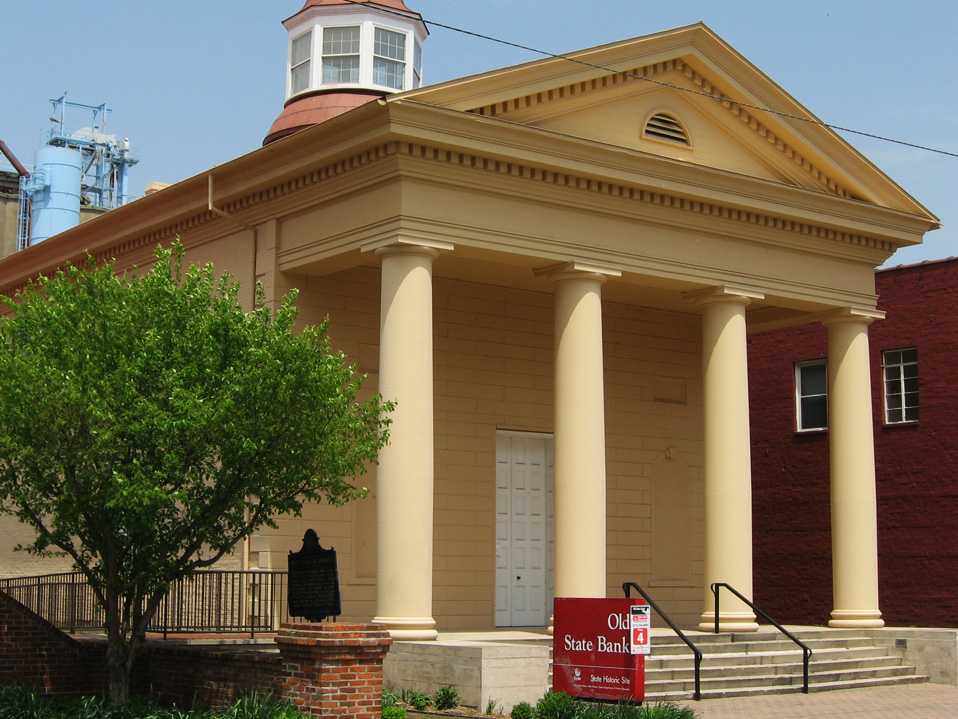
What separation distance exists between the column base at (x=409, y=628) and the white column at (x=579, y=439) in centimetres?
225

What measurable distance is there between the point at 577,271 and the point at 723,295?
3081 millimetres

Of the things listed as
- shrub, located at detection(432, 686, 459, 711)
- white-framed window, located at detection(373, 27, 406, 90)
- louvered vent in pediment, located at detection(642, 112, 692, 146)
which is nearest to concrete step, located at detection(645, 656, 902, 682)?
shrub, located at detection(432, 686, 459, 711)

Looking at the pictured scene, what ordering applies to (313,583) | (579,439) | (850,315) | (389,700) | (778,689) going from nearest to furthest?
(389,700) → (313,583) → (778,689) → (579,439) → (850,315)

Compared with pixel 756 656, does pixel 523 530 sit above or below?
above

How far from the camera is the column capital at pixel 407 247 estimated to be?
18.4 m

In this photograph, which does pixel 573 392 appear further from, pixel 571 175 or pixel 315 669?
pixel 315 669

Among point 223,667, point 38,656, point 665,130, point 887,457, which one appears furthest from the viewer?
point 887,457

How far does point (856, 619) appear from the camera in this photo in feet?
74.3

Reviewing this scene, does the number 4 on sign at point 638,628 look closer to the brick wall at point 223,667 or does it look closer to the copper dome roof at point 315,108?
the brick wall at point 223,667

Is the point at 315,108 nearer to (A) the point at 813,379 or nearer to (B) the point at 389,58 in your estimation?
(B) the point at 389,58

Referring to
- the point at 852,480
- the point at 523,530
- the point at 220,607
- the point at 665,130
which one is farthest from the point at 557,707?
the point at 665,130

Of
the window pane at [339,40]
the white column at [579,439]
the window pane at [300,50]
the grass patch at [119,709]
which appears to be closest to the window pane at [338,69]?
the window pane at [339,40]

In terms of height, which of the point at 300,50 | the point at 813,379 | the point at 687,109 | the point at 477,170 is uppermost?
the point at 300,50

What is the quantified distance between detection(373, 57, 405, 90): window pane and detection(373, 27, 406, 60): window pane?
5.0 inches
